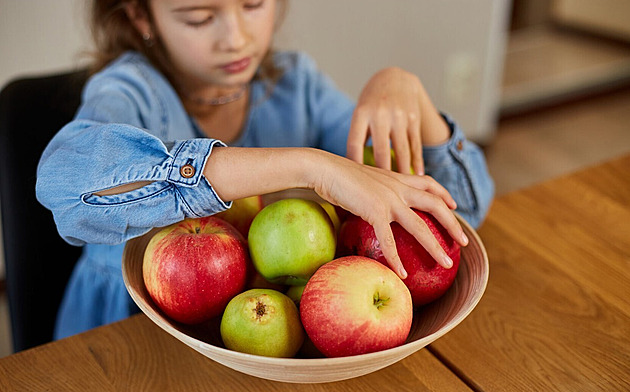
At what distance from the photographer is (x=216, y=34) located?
915mm

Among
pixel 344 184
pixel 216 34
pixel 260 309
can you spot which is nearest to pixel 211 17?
pixel 216 34

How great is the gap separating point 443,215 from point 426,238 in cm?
4

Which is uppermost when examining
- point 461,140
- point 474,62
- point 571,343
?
point 461,140

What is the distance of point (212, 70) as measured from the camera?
38.3 inches

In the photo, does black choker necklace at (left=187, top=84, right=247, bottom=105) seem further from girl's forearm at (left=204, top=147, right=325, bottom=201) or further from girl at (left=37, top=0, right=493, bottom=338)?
girl's forearm at (left=204, top=147, right=325, bottom=201)

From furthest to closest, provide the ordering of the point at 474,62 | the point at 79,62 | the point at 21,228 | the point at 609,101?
the point at 609,101 → the point at 474,62 → the point at 79,62 → the point at 21,228

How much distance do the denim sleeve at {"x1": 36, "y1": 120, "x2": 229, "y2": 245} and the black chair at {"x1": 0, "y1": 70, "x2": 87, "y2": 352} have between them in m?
0.26

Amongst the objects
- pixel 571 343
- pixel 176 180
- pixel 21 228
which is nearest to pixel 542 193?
pixel 571 343

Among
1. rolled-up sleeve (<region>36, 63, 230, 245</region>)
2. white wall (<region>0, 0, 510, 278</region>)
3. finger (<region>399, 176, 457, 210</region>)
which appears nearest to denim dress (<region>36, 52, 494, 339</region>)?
rolled-up sleeve (<region>36, 63, 230, 245</region>)

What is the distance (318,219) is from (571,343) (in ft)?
1.06

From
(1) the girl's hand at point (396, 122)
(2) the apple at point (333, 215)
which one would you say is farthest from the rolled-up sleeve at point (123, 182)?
(1) the girl's hand at point (396, 122)

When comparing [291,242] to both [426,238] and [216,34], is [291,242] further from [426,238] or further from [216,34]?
[216,34]

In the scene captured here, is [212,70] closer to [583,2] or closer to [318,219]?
[318,219]

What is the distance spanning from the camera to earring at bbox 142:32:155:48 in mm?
1025
